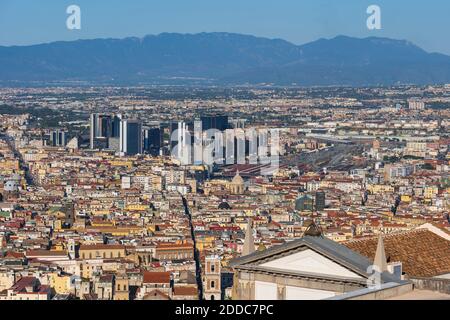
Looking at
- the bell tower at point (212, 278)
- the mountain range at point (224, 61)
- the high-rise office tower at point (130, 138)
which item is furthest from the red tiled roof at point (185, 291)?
the mountain range at point (224, 61)

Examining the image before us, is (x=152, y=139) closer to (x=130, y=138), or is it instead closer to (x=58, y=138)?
(x=130, y=138)

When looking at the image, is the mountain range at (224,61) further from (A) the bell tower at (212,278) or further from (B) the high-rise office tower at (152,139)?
(A) the bell tower at (212,278)

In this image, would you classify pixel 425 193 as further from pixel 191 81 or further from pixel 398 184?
pixel 191 81

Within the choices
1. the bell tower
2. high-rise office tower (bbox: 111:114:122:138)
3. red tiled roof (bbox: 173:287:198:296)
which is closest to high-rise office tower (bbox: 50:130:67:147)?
high-rise office tower (bbox: 111:114:122:138)

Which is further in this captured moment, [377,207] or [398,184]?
[398,184]

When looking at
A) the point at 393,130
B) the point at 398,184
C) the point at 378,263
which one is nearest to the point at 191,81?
the point at 393,130
